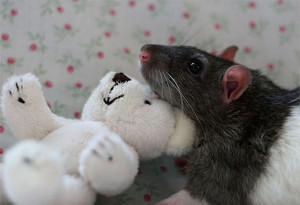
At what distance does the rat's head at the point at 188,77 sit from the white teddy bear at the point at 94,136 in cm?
6

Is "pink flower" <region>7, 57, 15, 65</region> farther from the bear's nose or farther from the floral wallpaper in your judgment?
the bear's nose

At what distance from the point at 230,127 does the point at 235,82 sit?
0.57ft

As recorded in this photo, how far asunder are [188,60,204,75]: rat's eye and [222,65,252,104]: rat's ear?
123mm

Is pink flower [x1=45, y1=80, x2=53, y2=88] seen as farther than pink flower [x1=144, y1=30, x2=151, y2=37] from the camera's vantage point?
No

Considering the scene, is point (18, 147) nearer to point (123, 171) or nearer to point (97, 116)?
point (123, 171)

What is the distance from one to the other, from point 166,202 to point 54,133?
0.50 m

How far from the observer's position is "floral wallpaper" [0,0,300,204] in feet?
6.14

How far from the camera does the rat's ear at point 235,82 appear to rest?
1.37 metres

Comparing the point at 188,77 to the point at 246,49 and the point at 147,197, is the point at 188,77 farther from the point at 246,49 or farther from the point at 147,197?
the point at 246,49

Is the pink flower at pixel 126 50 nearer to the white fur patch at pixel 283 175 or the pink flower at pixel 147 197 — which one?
the pink flower at pixel 147 197

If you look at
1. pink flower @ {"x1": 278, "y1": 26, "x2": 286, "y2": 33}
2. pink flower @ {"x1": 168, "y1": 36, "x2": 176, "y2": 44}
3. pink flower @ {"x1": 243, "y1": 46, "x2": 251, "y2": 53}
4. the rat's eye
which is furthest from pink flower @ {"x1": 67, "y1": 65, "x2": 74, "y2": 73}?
pink flower @ {"x1": 278, "y1": 26, "x2": 286, "y2": 33}

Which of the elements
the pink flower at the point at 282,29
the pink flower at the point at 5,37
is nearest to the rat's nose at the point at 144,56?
the pink flower at the point at 5,37

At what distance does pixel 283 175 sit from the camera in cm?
128

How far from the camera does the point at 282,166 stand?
4.24 feet
